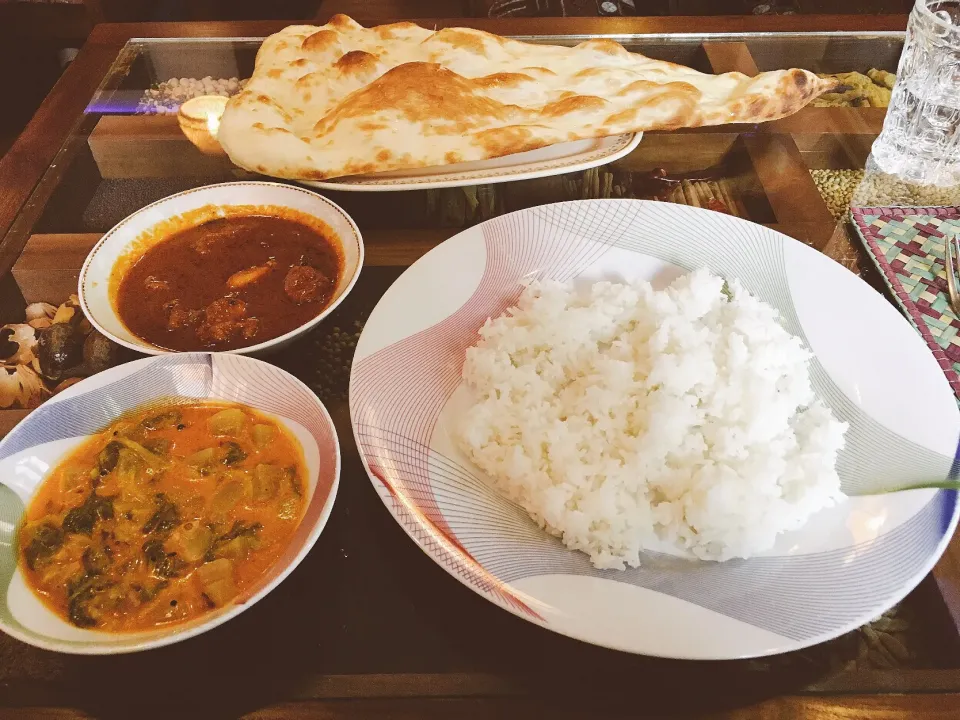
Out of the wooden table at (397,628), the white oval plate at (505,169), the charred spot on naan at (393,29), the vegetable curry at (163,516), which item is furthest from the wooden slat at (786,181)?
the vegetable curry at (163,516)

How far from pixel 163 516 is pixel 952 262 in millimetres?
2373

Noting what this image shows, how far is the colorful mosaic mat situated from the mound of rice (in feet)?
1.66

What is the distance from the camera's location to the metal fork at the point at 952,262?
2.07m

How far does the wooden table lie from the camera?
1.34m

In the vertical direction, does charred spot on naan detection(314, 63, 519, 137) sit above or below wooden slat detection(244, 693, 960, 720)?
above

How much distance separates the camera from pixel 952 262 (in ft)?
7.07

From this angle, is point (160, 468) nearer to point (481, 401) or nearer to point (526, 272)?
point (481, 401)

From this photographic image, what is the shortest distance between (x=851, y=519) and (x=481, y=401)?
34.2 inches

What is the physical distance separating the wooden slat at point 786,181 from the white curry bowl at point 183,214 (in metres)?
1.49

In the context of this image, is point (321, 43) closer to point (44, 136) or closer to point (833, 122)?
point (44, 136)

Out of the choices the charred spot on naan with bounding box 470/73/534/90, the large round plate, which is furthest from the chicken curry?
the charred spot on naan with bounding box 470/73/534/90

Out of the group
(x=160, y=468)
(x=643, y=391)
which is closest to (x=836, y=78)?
(x=643, y=391)

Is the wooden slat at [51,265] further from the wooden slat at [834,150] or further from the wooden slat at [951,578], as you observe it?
the wooden slat at [834,150]

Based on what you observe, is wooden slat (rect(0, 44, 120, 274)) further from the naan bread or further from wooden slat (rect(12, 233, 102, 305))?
the naan bread
